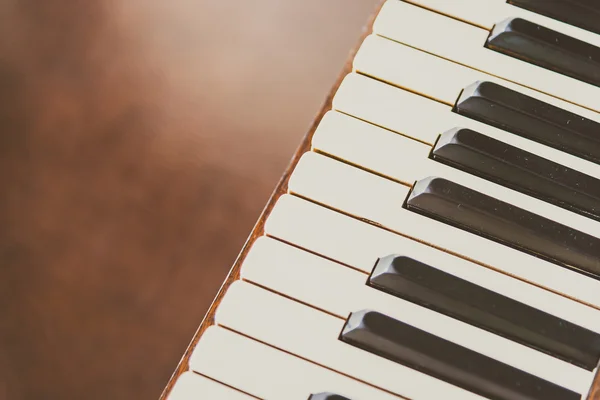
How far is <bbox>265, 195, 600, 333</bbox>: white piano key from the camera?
869 millimetres

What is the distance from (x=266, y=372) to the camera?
843mm

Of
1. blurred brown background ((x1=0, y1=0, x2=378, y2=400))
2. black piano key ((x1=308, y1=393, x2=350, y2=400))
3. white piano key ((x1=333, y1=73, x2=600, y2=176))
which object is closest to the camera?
black piano key ((x1=308, y1=393, x2=350, y2=400))

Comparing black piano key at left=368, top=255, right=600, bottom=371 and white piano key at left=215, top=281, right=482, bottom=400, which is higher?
black piano key at left=368, top=255, right=600, bottom=371

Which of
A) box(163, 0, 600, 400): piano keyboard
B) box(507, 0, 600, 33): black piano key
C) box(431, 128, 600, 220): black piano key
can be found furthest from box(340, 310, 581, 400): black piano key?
box(507, 0, 600, 33): black piano key

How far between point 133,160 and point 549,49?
0.93 m

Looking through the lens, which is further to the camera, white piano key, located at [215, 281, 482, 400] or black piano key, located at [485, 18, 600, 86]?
black piano key, located at [485, 18, 600, 86]

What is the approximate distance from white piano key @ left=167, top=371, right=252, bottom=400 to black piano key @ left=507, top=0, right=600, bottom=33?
67 centimetres

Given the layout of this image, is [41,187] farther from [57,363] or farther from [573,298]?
[573,298]

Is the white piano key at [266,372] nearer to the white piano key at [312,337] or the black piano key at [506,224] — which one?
the white piano key at [312,337]

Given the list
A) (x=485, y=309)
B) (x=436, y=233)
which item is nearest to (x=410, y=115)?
(x=436, y=233)

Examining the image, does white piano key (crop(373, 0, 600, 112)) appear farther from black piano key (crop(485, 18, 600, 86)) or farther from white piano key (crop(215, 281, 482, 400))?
white piano key (crop(215, 281, 482, 400))

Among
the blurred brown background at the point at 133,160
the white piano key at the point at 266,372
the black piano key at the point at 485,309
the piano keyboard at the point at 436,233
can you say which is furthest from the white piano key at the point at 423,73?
the blurred brown background at the point at 133,160

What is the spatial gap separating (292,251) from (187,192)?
28.7 inches

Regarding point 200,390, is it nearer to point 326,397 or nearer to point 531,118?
point 326,397
